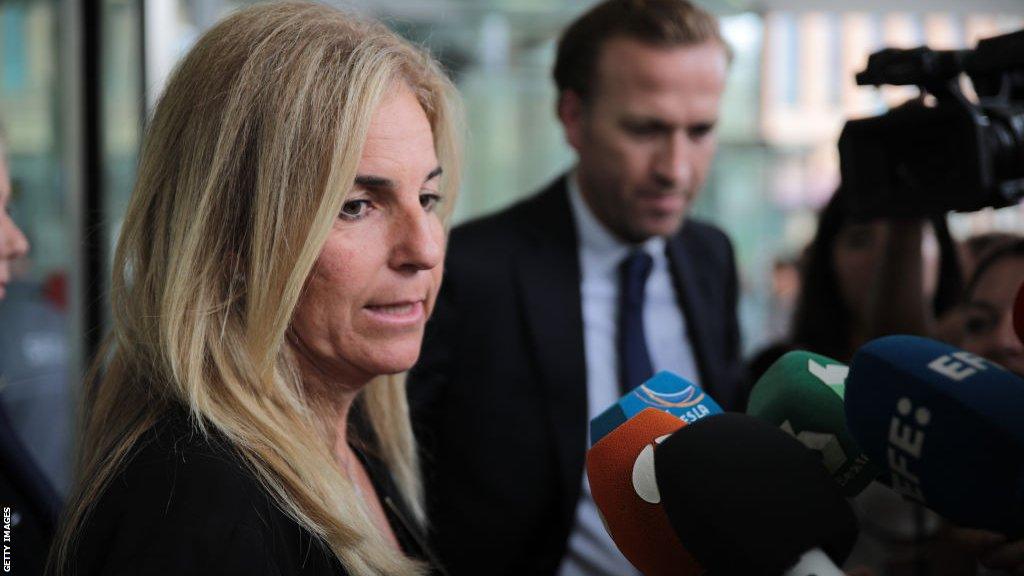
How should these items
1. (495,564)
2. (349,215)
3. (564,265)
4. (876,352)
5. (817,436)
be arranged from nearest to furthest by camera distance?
(876,352) → (817,436) → (349,215) → (495,564) → (564,265)

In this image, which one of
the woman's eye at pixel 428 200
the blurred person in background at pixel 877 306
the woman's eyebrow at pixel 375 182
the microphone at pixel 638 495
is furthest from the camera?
the blurred person in background at pixel 877 306

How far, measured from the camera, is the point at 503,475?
1.92m

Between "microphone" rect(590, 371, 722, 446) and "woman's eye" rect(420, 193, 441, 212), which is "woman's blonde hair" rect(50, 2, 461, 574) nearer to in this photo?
"woman's eye" rect(420, 193, 441, 212)

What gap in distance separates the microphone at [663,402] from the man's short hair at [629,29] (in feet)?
3.54

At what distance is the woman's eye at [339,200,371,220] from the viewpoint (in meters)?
1.10

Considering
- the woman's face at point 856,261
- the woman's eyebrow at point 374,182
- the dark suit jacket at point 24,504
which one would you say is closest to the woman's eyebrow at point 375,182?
the woman's eyebrow at point 374,182

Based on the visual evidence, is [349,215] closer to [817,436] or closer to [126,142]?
[817,436]

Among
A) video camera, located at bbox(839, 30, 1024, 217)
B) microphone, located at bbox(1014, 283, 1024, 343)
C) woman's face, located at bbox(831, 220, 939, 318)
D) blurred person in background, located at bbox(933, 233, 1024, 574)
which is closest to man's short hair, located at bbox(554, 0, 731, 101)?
woman's face, located at bbox(831, 220, 939, 318)

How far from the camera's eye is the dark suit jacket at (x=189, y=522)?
0.85 metres

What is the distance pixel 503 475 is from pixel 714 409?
0.82 metres

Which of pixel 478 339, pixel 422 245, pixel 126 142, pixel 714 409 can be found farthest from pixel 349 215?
pixel 126 142

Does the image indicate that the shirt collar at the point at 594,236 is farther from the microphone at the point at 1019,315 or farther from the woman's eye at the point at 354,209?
the microphone at the point at 1019,315

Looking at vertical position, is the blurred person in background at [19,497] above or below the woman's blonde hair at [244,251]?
below

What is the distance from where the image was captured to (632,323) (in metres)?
2.02
